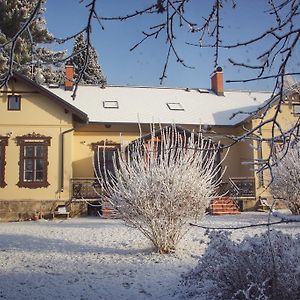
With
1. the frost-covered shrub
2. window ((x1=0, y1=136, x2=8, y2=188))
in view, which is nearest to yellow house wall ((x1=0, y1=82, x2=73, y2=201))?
window ((x1=0, y1=136, x2=8, y2=188))

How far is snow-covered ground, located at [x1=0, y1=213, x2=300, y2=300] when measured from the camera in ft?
21.9

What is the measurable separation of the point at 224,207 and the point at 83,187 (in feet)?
21.3

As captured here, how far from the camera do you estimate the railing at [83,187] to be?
1902 cm

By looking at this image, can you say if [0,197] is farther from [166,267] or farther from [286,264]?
[286,264]

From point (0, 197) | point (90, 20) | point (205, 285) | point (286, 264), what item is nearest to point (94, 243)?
point (205, 285)

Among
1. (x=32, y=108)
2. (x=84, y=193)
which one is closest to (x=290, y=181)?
(x=84, y=193)

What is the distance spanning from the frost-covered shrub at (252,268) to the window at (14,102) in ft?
50.4

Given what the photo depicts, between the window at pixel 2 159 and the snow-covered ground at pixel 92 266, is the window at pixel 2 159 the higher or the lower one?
the higher one

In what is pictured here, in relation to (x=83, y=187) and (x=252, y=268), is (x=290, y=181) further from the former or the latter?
(x=252, y=268)

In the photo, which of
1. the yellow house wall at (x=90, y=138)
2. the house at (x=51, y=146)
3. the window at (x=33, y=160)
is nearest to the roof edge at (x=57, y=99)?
the house at (x=51, y=146)

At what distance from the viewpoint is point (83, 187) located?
19234 millimetres

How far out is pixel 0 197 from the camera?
18656mm

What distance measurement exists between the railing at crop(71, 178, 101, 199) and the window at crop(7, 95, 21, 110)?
4252 millimetres

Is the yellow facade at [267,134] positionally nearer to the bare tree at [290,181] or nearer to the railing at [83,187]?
the bare tree at [290,181]
